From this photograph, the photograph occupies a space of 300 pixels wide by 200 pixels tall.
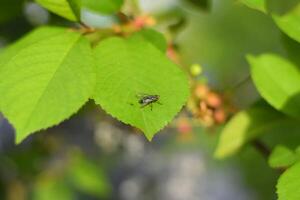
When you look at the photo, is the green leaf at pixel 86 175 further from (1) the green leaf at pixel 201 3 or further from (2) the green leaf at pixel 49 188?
(1) the green leaf at pixel 201 3

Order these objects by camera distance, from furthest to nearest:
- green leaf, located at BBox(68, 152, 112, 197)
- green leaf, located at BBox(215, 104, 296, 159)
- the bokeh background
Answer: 1. green leaf, located at BBox(68, 152, 112, 197)
2. the bokeh background
3. green leaf, located at BBox(215, 104, 296, 159)

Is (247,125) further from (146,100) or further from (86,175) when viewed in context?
(86,175)

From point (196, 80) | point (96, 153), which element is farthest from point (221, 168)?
point (196, 80)

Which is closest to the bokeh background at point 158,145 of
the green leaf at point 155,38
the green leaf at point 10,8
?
the green leaf at point 10,8

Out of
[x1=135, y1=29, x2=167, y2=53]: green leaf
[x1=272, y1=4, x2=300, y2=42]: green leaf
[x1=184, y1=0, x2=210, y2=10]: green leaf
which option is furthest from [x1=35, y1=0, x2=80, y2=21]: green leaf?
[x1=184, y1=0, x2=210, y2=10]: green leaf

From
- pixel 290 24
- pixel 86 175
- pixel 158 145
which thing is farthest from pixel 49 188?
pixel 290 24

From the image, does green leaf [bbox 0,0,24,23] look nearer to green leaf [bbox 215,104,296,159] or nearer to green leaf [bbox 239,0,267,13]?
green leaf [bbox 215,104,296,159]

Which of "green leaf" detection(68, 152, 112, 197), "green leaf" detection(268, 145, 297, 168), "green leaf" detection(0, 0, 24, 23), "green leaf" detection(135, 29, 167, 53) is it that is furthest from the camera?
"green leaf" detection(68, 152, 112, 197)
